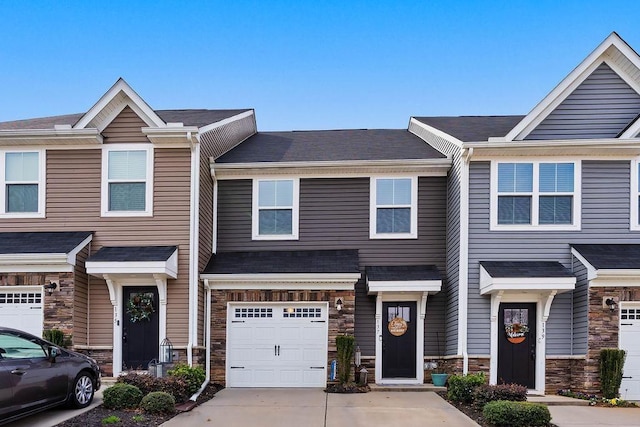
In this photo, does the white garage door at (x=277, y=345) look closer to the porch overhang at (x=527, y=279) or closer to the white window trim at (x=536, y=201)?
the porch overhang at (x=527, y=279)

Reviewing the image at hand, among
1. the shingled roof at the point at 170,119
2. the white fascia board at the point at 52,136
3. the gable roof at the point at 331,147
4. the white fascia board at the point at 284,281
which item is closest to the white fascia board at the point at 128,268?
the white fascia board at the point at 284,281

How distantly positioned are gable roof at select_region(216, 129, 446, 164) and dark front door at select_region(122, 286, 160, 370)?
402cm

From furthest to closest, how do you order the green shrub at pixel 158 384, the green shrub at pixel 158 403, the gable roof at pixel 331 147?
the gable roof at pixel 331 147 → the green shrub at pixel 158 384 → the green shrub at pixel 158 403

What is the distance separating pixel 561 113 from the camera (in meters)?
14.3

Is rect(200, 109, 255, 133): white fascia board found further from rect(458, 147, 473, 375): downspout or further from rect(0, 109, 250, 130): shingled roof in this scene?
rect(458, 147, 473, 375): downspout

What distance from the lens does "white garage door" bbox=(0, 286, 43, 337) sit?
13555mm

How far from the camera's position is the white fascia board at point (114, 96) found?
45.9 feet

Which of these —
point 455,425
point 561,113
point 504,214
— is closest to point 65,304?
point 455,425

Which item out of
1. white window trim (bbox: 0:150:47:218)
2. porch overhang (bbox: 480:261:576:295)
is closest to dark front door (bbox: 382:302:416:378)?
porch overhang (bbox: 480:261:576:295)

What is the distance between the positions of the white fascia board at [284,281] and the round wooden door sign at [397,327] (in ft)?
5.64

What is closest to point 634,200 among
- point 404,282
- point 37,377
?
point 404,282

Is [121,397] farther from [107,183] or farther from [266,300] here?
[107,183]

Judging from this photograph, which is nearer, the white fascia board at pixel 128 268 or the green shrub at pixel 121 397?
the green shrub at pixel 121 397

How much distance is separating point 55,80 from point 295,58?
10.2 meters
